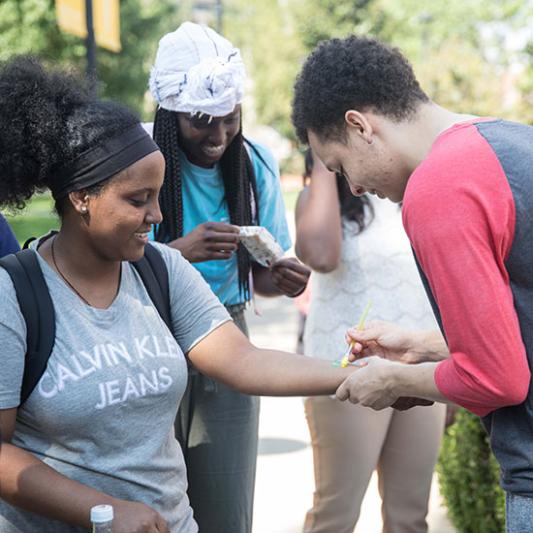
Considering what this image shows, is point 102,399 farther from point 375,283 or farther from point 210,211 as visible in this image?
point 375,283

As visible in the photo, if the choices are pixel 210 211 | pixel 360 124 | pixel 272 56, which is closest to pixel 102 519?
pixel 360 124

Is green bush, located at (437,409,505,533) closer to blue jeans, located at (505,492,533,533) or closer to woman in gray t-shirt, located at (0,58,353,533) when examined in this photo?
blue jeans, located at (505,492,533,533)

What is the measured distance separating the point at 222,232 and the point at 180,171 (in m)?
0.34

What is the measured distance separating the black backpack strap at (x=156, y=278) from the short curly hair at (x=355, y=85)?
0.56 meters

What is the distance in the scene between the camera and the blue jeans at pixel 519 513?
7.21 feet

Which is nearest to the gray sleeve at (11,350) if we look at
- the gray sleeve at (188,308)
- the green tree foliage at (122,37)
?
the gray sleeve at (188,308)

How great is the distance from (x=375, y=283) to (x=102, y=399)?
71.1 inches

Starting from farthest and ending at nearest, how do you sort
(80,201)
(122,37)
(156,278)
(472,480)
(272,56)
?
(272,56) → (122,37) → (472,480) → (156,278) → (80,201)

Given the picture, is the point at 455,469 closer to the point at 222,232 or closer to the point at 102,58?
the point at 222,232

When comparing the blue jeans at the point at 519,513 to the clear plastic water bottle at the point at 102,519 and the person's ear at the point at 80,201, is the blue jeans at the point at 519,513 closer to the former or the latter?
the clear plastic water bottle at the point at 102,519

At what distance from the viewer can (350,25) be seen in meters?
40.6

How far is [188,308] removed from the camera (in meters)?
2.63

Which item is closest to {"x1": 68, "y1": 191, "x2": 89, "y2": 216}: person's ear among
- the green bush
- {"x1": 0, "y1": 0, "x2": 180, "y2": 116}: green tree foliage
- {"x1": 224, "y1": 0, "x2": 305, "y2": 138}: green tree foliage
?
the green bush

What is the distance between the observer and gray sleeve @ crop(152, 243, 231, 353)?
2.63 metres
